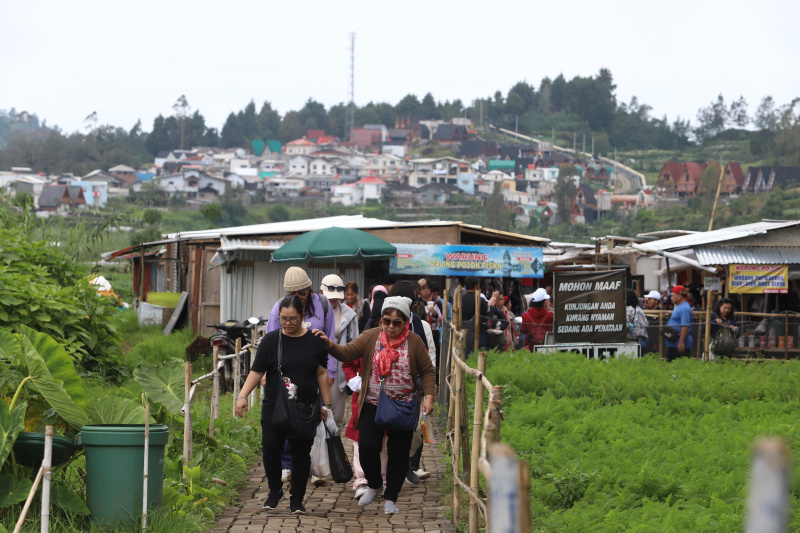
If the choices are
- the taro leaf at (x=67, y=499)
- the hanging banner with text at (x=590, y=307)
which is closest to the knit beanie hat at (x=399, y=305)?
the taro leaf at (x=67, y=499)

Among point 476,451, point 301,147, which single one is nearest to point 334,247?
point 476,451

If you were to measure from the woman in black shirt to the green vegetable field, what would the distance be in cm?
167

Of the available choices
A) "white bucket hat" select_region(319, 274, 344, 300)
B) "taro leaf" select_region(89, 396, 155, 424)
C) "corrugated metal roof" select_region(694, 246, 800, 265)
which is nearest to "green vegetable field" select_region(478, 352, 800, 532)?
"white bucket hat" select_region(319, 274, 344, 300)

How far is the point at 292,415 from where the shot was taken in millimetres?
6559

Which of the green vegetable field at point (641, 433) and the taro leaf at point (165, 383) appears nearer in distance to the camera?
the green vegetable field at point (641, 433)

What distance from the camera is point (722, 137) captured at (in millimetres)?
165250

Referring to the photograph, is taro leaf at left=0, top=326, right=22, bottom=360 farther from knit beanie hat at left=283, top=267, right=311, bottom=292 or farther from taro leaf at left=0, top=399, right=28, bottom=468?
knit beanie hat at left=283, top=267, right=311, bottom=292

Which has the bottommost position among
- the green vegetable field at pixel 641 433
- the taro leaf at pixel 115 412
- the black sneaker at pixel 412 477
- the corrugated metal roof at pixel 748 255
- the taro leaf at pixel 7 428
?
the black sneaker at pixel 412 477

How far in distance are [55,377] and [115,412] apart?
1.55 ft

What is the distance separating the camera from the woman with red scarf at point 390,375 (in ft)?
22.3

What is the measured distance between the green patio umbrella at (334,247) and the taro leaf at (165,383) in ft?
23.8

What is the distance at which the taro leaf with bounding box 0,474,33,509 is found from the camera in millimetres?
5398

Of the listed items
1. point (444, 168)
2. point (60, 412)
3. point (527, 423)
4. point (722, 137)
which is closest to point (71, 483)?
point (60, 412)

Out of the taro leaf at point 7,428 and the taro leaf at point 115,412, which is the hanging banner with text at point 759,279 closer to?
the taro leaf at point 115,412
